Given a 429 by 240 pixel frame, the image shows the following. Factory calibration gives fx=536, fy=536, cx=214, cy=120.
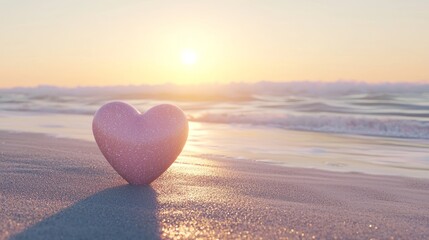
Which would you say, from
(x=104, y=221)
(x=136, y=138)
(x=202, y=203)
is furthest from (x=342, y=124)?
(x=104, y=221)

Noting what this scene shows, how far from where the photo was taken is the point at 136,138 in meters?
3.54

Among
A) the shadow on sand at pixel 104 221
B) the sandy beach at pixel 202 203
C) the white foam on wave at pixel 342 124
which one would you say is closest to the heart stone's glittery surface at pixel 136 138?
the sandy beach at pixel 202 203

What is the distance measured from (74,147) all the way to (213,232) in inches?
156

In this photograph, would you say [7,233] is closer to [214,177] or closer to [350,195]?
[214,177]

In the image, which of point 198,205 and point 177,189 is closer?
point 198,205

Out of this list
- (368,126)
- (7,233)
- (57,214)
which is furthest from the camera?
(368,126)

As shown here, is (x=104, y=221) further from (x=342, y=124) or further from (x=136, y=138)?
(x=342, y=124)

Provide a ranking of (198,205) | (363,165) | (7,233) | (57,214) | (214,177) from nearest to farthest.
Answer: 1. (7,233)
2. (57,214)
3. (198,205)
4. (214,177)
5. (363,165)

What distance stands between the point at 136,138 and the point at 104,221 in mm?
944

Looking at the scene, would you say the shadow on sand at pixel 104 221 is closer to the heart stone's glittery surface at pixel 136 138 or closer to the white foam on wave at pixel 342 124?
the heart stone's glittery surface at pixel 136 138

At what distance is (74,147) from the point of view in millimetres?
6191

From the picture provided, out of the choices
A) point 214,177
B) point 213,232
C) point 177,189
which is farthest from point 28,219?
point 214,177

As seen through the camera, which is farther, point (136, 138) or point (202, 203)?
point (136, 138)

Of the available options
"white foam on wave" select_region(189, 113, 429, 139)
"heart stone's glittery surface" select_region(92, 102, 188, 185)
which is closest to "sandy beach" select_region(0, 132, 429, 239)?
"heart stone's glittery surface" select_region(92, 102, 188, 185)
